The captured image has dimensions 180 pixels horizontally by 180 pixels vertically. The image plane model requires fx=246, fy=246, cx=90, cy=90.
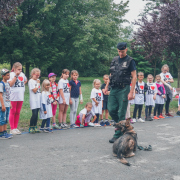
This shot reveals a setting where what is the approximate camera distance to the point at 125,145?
474 centimetres

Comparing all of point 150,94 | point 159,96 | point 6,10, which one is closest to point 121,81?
point 150,94

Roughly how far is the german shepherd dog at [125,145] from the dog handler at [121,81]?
27.7 inches

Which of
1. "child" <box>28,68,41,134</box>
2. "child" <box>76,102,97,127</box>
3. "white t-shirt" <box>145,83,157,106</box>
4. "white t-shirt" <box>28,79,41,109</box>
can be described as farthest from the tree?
"white t-shirt" <box>145,83,157,106</box>

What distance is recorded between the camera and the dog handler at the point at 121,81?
5.78 metres

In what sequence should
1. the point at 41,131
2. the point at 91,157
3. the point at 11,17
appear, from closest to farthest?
the point at 91,157 → the point at 41,131 → the point at 11,17

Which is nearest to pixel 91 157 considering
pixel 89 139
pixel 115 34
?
pixel 89 139

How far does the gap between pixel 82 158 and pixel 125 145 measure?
86 centimetres

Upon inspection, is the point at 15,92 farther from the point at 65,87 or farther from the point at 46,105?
the point at 65,87

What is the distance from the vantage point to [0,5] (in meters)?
12.1

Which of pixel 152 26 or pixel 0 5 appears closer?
pixel 0 5

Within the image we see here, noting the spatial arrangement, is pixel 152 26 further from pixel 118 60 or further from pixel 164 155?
pixel 164 155

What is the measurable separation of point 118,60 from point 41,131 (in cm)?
305

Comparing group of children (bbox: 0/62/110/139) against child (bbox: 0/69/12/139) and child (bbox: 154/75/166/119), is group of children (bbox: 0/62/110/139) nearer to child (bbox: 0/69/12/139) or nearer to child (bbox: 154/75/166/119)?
child (bbox: 0/69/12/139)

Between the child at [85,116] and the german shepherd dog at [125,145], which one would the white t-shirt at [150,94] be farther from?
the german shepherd dog at [125,145]
